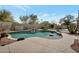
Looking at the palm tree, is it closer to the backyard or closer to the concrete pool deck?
the backyard

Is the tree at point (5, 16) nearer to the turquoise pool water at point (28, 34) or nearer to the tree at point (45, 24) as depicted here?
the turquoise pool water at point (28, 34)

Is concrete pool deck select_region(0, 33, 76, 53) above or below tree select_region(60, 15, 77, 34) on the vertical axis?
below

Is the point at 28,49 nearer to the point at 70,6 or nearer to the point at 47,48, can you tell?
the point at 47,48

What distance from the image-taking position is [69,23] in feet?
12.2

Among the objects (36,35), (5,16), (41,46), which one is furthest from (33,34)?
(5,16)

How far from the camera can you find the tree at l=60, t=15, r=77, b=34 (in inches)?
145

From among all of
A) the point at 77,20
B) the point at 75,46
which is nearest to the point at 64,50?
the point at 75,46

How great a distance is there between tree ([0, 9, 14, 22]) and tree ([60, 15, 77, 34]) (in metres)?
0.60

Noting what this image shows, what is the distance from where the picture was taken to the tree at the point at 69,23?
12.1ft

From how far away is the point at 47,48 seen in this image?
369 cm

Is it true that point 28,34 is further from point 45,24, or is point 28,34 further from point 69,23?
point 69,23

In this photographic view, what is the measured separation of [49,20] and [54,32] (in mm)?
153

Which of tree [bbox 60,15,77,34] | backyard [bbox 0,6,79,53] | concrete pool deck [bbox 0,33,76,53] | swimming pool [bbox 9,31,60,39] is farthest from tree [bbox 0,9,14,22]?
tree [bbox 60,15,77,34]
